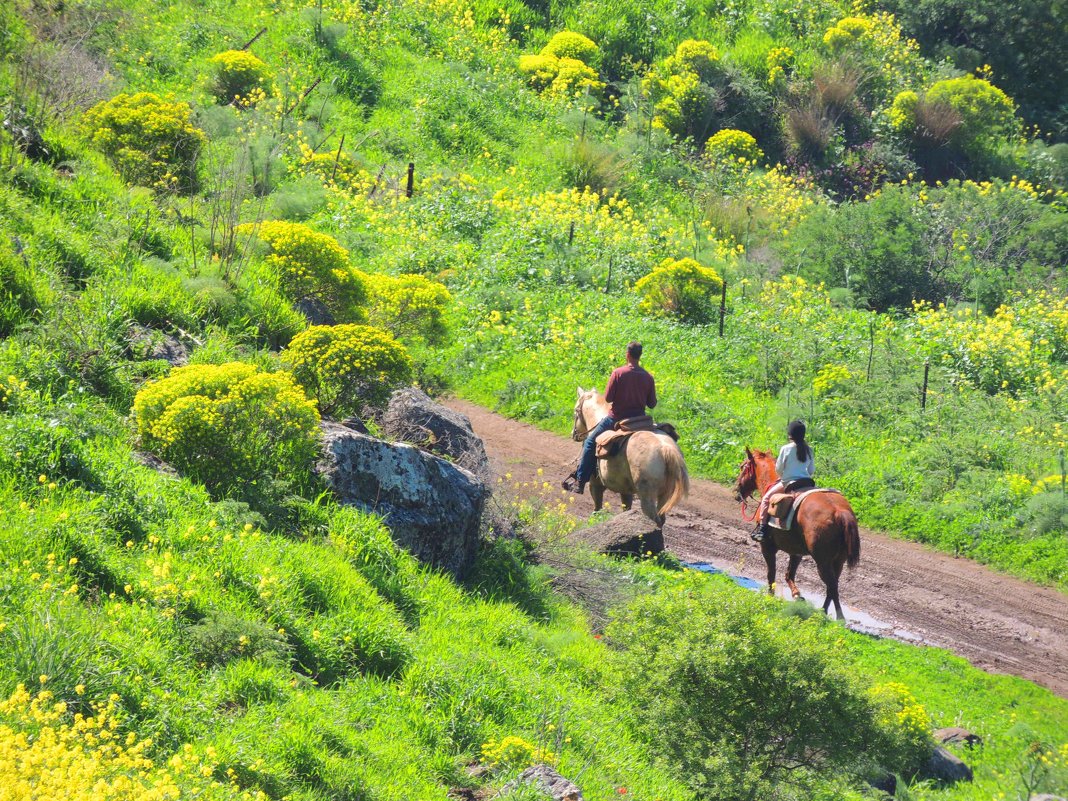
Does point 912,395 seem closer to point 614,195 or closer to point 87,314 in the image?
point 614,195

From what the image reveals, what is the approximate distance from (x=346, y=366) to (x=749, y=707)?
17.2 ft

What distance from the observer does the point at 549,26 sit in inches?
1478

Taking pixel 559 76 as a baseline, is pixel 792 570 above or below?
below

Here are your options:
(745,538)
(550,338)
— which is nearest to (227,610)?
(745,538)

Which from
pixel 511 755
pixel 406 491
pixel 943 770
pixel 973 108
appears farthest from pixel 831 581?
pixel 973 108

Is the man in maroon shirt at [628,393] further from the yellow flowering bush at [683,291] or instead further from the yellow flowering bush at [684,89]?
the yellow flowering bush at [684,89]

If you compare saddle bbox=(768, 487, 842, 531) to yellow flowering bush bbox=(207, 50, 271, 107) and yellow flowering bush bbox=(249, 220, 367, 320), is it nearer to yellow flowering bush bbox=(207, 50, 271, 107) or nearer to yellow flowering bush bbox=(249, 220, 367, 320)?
yellow flowering bush bbox=(249, 220, 367, 320)

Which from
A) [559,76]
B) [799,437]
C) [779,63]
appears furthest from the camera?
[779,63]

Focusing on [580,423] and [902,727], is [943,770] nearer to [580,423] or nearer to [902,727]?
[902,727]

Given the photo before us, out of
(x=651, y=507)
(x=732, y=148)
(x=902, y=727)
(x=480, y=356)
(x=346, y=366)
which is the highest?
(x=732, y=148)

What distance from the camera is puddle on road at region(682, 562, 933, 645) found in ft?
43.7

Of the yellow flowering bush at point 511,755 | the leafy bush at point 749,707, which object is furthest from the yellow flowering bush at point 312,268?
the yellow flowering bush at point 511,755

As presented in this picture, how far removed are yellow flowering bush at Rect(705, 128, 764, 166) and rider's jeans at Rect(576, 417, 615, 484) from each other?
17.9 metres

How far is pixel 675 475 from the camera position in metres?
13.6
